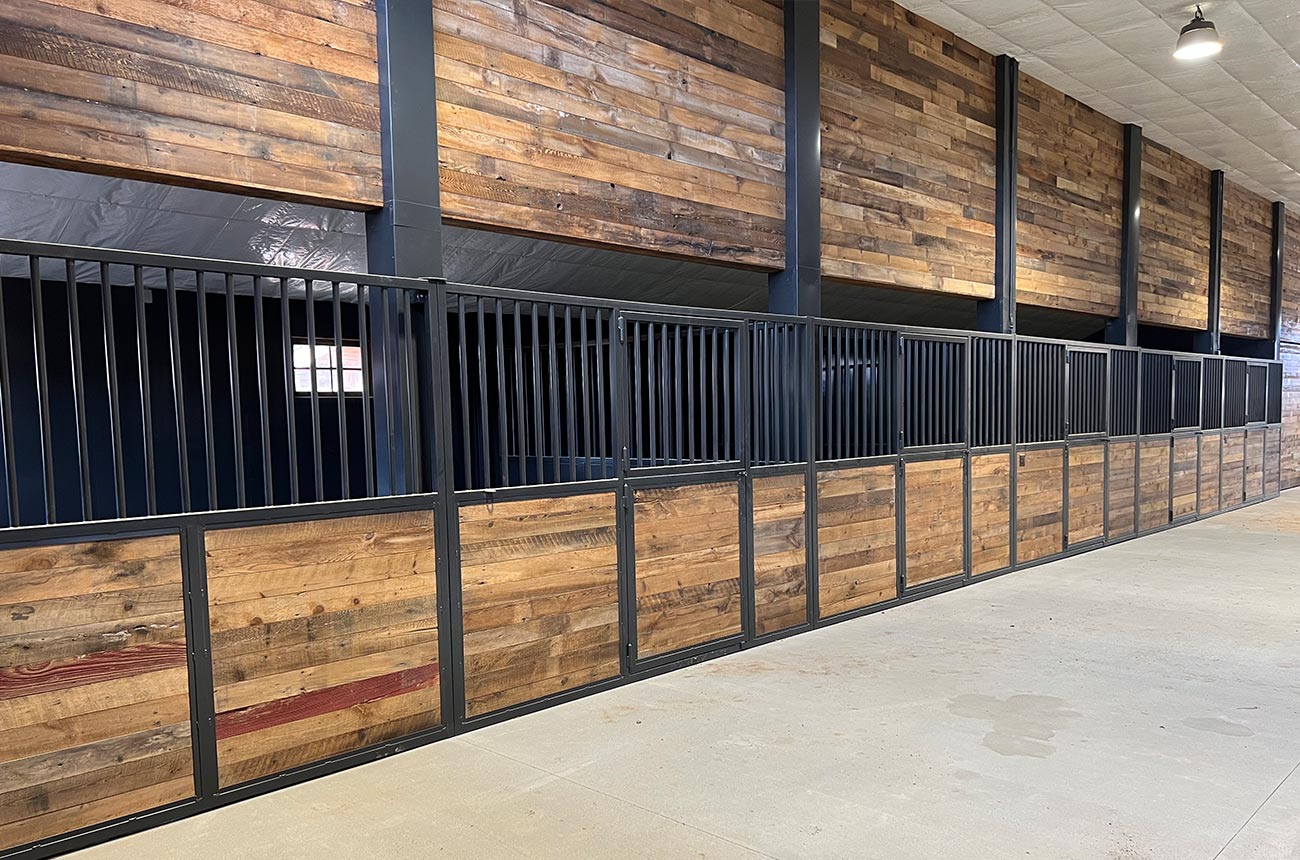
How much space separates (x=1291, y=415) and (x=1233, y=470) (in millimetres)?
2758

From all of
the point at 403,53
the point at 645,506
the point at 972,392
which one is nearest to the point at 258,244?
the point at 403,53

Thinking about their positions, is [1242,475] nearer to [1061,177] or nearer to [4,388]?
[1061,177]

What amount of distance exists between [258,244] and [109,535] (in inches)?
134

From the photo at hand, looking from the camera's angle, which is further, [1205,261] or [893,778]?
[1205,261]

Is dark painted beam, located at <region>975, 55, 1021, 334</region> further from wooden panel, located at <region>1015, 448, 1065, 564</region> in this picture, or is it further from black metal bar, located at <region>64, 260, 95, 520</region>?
black metal bar, located at <region>64, 260, 95, 520</region>

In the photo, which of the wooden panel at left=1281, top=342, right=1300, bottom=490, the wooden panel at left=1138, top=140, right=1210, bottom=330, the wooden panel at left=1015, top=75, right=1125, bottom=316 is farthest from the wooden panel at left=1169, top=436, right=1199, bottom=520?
the wooden panel at left=1281, top=342, right=1300, bottom=490

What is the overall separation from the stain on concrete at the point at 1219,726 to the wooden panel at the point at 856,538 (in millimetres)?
1733

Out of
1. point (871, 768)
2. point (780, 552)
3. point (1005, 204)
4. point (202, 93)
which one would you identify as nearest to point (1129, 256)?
point (1005, 204)

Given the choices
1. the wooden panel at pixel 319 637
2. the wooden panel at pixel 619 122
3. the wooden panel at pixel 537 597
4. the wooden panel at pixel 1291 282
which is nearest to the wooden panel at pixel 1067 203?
the wooden panel at pixel 619 122

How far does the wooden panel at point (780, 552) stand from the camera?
13.3 ft

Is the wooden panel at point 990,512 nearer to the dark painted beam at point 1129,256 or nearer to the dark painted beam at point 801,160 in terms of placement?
the dark painted beam at point 801,160

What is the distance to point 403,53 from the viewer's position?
290cm

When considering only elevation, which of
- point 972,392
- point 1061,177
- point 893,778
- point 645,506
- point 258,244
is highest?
point 1061,177

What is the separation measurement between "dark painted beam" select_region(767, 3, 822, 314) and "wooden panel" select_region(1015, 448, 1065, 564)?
2378 millimetres
